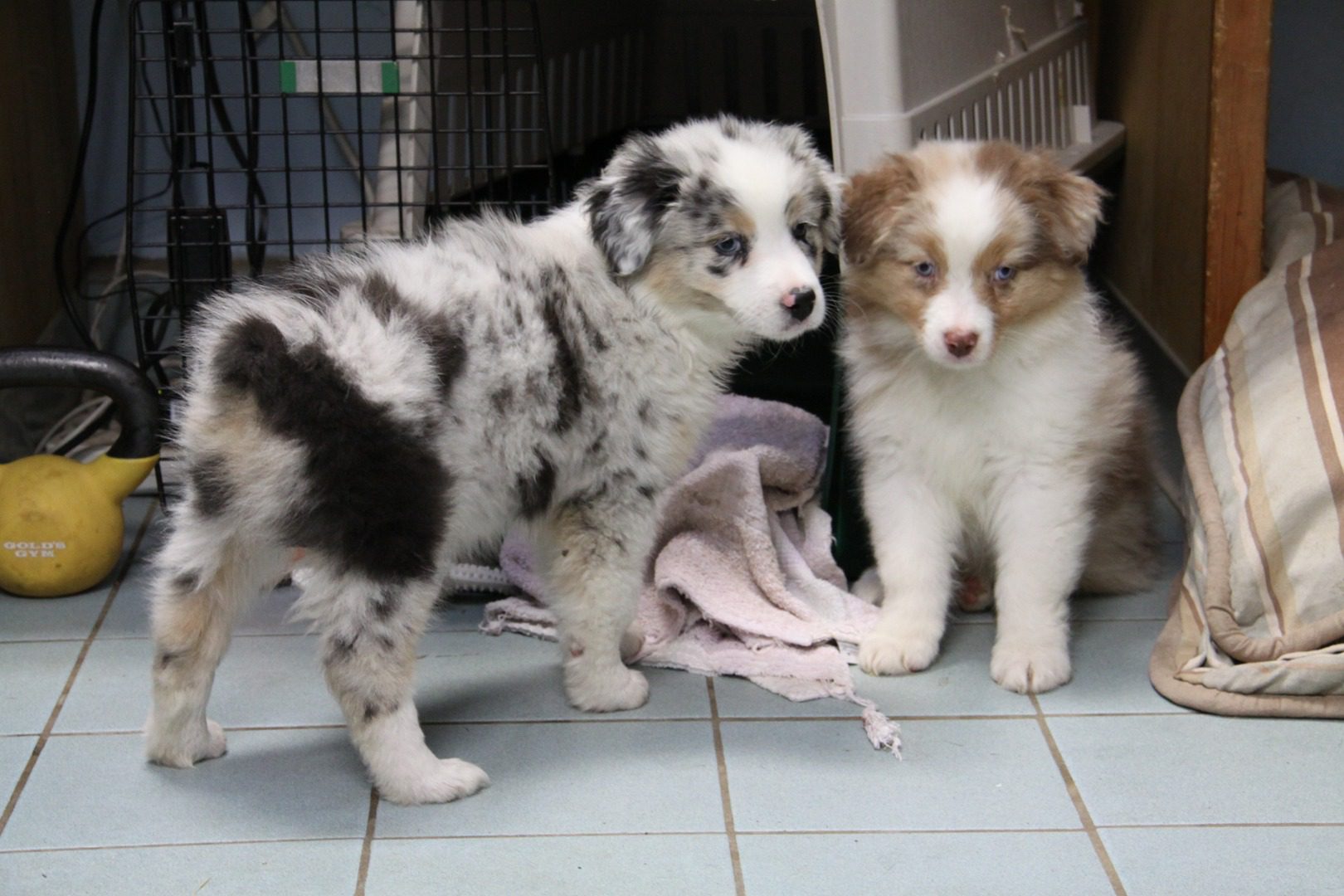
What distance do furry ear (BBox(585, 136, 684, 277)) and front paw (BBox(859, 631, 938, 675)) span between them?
2.73 feet

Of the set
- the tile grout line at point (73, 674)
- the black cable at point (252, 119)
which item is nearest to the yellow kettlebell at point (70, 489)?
the tile grout line at point (73, 674)

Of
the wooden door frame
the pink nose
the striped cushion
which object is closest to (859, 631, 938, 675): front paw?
the striped cushion

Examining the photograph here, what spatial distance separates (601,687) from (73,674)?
971 mm

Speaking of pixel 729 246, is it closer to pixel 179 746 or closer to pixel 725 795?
pixel 725 795

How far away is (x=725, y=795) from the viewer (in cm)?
227

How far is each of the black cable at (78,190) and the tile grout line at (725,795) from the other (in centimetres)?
201

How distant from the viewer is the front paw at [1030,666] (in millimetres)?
2566

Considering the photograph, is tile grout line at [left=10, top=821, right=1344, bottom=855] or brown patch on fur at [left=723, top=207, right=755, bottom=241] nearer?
tile grout line at [left=10, top=821, right=1344, bottom=855]

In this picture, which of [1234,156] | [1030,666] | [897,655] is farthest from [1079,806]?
[1234,156]

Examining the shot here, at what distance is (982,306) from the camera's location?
245cm

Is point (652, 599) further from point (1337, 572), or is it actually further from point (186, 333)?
point (1337, 572)

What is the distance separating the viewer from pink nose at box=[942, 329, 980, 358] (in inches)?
94.7

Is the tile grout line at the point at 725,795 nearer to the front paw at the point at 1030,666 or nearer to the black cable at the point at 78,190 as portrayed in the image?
the front paw at the point at 1030,666

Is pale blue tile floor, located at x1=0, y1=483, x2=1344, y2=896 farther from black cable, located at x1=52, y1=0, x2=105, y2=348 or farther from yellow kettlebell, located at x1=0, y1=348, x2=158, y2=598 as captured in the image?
black cable, located at x1=52, y1=0, x2=105, y2=348
